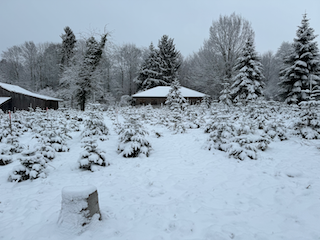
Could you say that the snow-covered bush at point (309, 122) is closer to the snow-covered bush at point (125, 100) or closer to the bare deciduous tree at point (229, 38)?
the bare deciduous tree at point (229, 38)

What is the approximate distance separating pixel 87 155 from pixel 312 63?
20107mm

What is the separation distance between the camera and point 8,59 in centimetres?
3862

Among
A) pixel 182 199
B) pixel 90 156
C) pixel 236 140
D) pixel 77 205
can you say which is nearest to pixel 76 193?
pixel 77 205

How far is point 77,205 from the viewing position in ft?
9.25

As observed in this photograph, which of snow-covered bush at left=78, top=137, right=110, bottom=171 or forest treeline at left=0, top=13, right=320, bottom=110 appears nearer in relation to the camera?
snow-covered bush at left=78, top=137, right=110, bottom=171

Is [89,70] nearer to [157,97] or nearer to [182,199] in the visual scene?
[157,97]

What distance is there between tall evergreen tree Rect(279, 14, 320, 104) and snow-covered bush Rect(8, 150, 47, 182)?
63.9ft

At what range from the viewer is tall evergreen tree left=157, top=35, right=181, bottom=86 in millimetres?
39609

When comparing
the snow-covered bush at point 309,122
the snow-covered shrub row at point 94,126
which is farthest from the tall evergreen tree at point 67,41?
the snow-covered bush at point 309,122

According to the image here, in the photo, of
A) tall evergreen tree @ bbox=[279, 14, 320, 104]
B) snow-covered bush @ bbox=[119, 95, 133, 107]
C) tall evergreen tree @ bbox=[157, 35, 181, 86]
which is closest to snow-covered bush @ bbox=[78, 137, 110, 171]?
tall evergreen tree @ bbox=[279, 14, 320, 104]

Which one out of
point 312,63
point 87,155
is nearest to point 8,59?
point 87,155

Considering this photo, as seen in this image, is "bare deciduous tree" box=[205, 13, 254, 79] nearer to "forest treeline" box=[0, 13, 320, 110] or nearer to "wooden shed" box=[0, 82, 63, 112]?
"forest treeline" box=[0, 13, 320, 110]

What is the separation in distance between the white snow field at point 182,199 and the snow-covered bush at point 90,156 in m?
0.22

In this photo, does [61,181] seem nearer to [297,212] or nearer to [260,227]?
[260,227]
